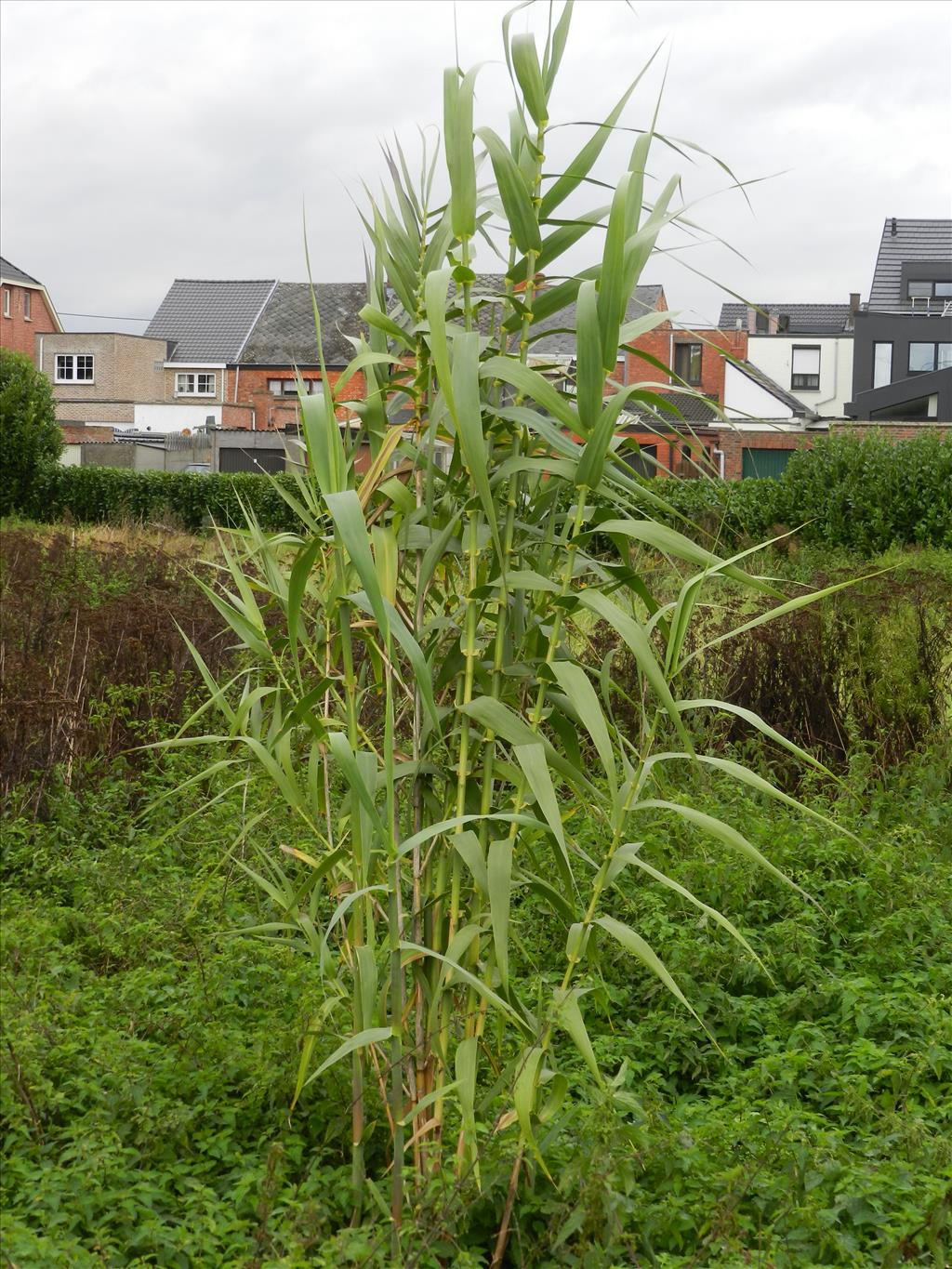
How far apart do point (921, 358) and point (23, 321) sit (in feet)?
114

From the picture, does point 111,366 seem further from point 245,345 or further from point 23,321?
point 245,345

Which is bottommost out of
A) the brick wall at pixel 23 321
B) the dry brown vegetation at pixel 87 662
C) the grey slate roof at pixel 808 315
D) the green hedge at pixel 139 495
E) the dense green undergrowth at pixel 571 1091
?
the dense green undergrowth at pixel 571 1091

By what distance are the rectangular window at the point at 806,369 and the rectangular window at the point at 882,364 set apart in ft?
7.60

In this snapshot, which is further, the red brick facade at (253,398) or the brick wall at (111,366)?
the brick wall at (111,366)

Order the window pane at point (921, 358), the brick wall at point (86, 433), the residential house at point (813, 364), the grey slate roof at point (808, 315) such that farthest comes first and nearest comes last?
1. the grey slate roof at point (808, 315)
2. the residential house at point (813, 364)
3. the window pane at point (921, 358)
4. the brick wall at point (86, 433)

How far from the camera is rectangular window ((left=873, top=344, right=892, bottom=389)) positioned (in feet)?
161

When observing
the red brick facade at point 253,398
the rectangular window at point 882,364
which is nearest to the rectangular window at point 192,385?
the red brick facade at point 253,398

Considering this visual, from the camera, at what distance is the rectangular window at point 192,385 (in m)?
50.1

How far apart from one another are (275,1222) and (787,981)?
6.81 ft

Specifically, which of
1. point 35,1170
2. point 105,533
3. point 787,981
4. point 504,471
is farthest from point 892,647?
point 105,533

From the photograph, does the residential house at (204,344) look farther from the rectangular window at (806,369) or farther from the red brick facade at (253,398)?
the rectangular window at (806,369)

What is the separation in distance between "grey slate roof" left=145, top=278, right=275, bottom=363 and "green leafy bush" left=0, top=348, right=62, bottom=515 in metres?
27.2

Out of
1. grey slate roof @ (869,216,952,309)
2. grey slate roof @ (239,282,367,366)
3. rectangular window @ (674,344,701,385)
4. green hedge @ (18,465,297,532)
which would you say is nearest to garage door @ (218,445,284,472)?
grey slate roof @ (239,282,367,366)

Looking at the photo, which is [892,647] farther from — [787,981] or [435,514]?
[435,514]
